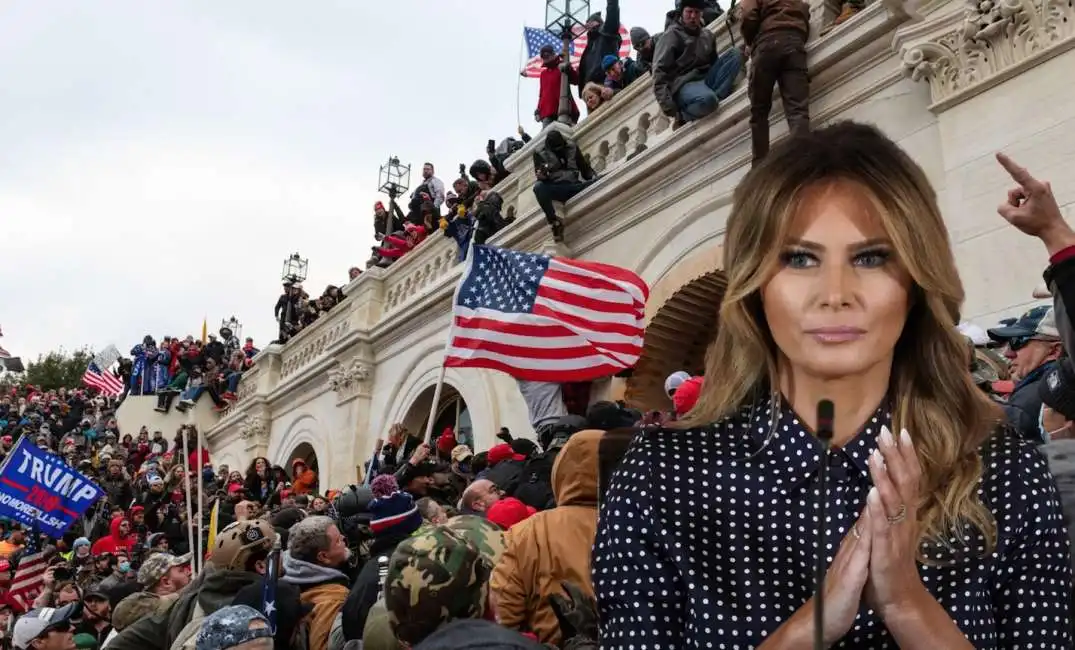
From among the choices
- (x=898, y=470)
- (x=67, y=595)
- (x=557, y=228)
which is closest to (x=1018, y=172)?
(x=898, y=470)

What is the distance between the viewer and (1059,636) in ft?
4.85

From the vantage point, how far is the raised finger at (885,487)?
1.33 metres

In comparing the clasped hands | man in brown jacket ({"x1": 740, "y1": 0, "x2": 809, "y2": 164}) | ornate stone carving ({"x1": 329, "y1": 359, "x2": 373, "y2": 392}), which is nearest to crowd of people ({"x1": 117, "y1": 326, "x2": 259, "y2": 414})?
ornate stone carving ({"x1": 329, "y1": 359, "x2": 373, "y2": 392})

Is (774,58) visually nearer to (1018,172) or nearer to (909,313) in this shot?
(1018,172)

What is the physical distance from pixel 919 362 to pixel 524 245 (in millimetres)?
10871

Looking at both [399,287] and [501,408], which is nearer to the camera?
[501,408]

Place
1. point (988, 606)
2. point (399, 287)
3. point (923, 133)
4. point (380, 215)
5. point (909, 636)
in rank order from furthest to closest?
point (380, 215) < point (399, 287) < point (923, 133) < point (988, 606) < point (909, 636)

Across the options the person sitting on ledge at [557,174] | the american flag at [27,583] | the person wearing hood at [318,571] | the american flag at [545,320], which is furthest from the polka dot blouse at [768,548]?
the american flag at [27,583]

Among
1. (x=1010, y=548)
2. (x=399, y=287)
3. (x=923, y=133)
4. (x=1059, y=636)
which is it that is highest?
(x=399, y=287)

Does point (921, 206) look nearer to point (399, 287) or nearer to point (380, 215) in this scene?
point (399, 287)

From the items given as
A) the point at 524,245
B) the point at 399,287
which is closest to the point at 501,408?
the point at 524,245

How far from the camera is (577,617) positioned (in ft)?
8.79

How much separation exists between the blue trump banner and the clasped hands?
39.7 ft

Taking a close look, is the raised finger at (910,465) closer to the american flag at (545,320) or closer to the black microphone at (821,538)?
the black microphone at (821,538)
